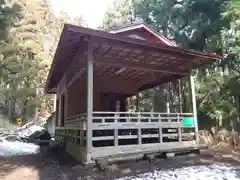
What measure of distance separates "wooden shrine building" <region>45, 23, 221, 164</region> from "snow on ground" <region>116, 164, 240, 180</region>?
4.10ft

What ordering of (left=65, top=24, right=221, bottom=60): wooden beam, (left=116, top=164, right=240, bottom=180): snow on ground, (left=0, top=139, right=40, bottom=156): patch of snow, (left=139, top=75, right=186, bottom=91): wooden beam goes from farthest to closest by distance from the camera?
(left=139, top=75, right=186, bottom=91): wooden beam
(left=0, top=139, right=40, bottom=156): patch of snow
(left=65, top=24, right=221, bottom=60): wooden beam
(left=116, top=164, right=240, bottom=180): snow on ground

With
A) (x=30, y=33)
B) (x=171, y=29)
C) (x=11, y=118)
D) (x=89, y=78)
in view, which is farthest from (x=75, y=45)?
(x=11, y=118)

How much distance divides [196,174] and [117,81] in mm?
7623

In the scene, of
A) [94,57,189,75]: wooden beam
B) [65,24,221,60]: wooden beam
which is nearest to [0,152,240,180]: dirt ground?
[94,57,189,75]: wooden beam

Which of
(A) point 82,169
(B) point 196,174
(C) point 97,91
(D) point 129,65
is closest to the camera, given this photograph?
(B) point 196,174

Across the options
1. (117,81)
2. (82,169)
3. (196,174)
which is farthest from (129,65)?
(117,81)

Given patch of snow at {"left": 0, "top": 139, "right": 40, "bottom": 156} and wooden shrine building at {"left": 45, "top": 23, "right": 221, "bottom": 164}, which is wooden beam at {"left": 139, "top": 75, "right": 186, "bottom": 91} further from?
patch of snow at {"left": 0, "top": 139, "right": 40, "bottom": 156}

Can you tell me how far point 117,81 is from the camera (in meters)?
13.1

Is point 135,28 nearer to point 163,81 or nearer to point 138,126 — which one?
point 163,81

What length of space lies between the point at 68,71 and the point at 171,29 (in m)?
9.16

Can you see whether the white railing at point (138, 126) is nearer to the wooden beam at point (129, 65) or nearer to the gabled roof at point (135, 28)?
the wooden beam at point (129, 65)

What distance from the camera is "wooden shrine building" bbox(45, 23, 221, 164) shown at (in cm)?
699

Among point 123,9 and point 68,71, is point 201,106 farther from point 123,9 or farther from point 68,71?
point 123,9

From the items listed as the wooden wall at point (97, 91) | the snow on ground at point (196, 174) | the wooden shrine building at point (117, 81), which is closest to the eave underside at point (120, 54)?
the wooden shrine building at point (117, 81)
